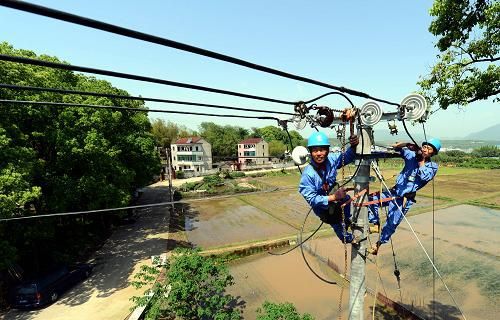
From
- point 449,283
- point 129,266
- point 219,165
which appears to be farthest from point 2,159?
point 219,165

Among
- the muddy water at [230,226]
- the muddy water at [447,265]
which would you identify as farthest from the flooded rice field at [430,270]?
the muddy water at [230,226]

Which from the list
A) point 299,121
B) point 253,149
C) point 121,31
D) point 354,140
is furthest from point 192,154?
point 121,31

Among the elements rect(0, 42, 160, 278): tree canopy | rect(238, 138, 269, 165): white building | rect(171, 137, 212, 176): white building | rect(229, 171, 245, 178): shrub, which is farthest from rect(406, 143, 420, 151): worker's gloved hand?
rect(238, 138, 269, 165): white building

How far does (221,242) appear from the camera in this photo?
22.0 metres

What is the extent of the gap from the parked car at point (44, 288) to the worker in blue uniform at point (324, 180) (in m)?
14.4

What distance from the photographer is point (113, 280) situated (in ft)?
50.5

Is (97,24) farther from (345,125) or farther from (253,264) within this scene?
(253,264)

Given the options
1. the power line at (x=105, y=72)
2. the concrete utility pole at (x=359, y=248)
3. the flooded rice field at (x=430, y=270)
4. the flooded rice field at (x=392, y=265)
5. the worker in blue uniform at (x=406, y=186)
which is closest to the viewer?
the power line at (x=105, y=72)

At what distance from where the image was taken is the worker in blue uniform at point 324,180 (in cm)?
427

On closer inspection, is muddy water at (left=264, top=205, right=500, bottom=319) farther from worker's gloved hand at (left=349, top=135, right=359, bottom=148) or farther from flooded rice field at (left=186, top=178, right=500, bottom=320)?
worker's gloved hand at (left=349, top=135, right=359, bottom=148)

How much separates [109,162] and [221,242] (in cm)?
999

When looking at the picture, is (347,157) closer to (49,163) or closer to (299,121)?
Answer: (299,121)

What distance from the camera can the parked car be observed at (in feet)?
41.5

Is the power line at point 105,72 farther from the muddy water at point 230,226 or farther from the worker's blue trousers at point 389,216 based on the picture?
the muddy water at point 230,226
